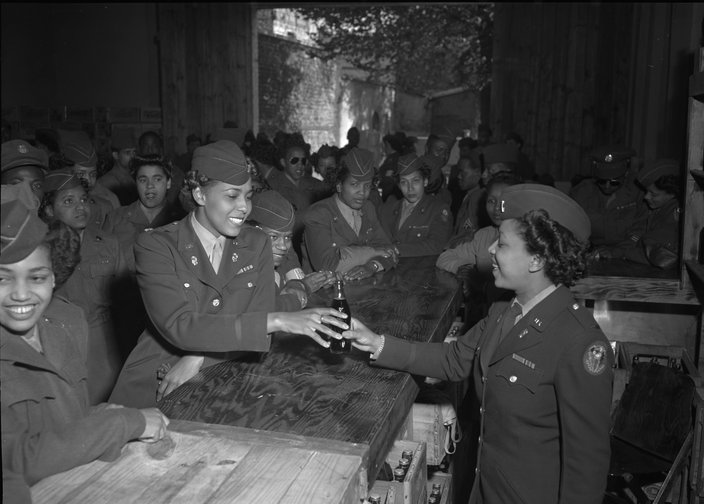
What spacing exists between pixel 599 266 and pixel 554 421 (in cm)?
308

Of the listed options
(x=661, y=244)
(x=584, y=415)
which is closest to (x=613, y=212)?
(x=661, y=244)

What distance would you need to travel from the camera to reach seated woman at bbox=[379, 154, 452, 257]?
559 cm

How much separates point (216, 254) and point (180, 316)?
41 cm

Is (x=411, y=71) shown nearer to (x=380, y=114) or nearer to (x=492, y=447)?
(x=380, y=114)

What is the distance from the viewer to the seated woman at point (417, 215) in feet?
18.3

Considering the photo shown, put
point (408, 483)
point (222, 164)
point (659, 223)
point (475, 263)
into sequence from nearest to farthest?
point (408, 483)
point (222, 164)
point (475, 263)
point (659, 223)

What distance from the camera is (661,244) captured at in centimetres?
526

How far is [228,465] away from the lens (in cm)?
190

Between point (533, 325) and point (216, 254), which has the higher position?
point (216, 254)

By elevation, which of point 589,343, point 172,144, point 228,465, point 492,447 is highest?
point 172,144

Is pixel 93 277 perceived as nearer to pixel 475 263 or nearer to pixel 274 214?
pixel 274 214

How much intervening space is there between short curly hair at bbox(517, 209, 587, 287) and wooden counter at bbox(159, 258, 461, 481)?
0.70 m

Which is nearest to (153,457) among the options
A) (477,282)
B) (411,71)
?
(477,282)

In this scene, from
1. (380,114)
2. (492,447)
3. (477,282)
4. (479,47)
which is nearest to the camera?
(492,447)
